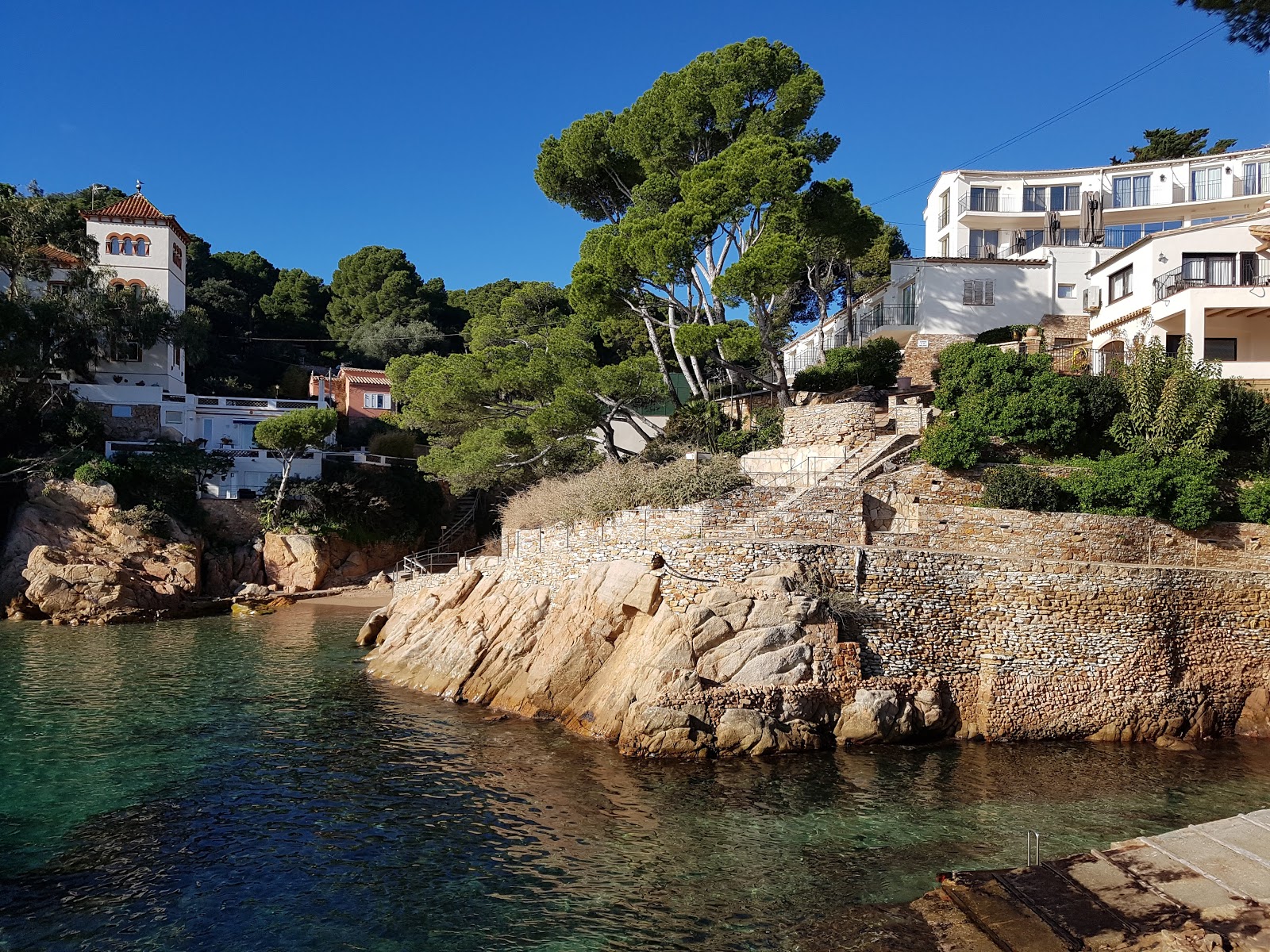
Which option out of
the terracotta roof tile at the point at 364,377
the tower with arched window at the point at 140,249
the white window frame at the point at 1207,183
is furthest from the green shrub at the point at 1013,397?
the tower with arched window at the point at 140,249

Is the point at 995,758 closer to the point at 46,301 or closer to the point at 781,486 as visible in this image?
the point at 781,486

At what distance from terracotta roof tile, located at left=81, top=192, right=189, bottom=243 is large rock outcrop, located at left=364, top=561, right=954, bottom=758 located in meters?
38.4

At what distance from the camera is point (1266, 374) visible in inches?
1154

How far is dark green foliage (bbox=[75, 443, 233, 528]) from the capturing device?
1572 inches

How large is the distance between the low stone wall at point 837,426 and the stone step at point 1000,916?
55.8 feet

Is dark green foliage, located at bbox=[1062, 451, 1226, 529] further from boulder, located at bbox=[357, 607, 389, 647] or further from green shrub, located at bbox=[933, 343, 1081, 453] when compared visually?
boulder, located at bbox=[357, 607, 389, 647]

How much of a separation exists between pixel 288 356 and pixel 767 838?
64247 mm

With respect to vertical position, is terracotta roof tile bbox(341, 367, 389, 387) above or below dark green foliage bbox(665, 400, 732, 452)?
above

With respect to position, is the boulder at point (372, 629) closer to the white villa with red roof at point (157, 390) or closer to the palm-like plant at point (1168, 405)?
the white villa with red roof at point (157, 390)

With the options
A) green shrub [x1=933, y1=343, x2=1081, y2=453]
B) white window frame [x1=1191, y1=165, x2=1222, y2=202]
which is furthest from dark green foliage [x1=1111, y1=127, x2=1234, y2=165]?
green shrub [x1=933, y1=343, x2=1081, y2=453]

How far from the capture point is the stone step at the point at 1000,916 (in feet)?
33.1

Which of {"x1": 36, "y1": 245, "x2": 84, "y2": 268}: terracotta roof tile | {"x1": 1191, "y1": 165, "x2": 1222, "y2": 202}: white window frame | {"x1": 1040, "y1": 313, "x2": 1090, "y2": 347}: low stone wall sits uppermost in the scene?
{"x1": 1191, "y1": 165, "x2": 1222, "y2": 202}: white window frame

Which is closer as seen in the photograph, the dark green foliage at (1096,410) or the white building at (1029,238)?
the dark green foliage at (1096,410)

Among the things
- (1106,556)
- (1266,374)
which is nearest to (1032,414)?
(1106,556)
